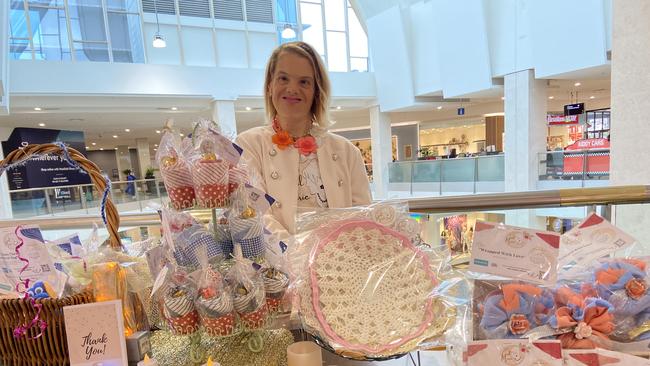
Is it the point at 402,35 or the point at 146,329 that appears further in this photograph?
the point at 402,35

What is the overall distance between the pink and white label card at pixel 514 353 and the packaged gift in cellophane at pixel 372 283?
0.24 feet

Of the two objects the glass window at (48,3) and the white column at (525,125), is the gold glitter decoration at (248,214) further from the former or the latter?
the glass window at (48,3)

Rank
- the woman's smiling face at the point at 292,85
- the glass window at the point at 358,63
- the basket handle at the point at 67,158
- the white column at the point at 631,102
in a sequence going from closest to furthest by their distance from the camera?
the basket handle at the point at 67,158, the woman's smiling face at the point at 292,85, the white column at the point at 631,102, the glass window at the point at 358,63

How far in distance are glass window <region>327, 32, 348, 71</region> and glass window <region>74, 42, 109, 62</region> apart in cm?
673

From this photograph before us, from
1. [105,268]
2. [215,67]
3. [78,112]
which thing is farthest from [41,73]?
[105,268]

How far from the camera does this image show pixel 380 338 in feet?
2.21

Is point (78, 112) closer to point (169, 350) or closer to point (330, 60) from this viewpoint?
point (330, 60)

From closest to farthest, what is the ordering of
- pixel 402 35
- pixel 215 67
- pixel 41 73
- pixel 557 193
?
1. pixel 557 193
2. pixel 41 73
3. pixel 215 67
4. pixel 402 35

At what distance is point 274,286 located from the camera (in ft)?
2.37

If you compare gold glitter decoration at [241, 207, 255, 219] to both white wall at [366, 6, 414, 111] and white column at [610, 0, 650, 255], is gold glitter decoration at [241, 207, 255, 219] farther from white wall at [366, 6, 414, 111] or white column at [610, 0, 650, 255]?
white wall at [366, 6, 414, 111]

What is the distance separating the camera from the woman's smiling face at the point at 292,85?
4.62 ft

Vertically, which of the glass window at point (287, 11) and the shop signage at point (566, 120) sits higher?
the glass window at point (287, 11)

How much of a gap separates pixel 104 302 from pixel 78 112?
10.2 m

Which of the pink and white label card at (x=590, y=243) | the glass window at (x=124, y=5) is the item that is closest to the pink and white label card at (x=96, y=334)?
the pink and white label card at (x=590, y=243)
